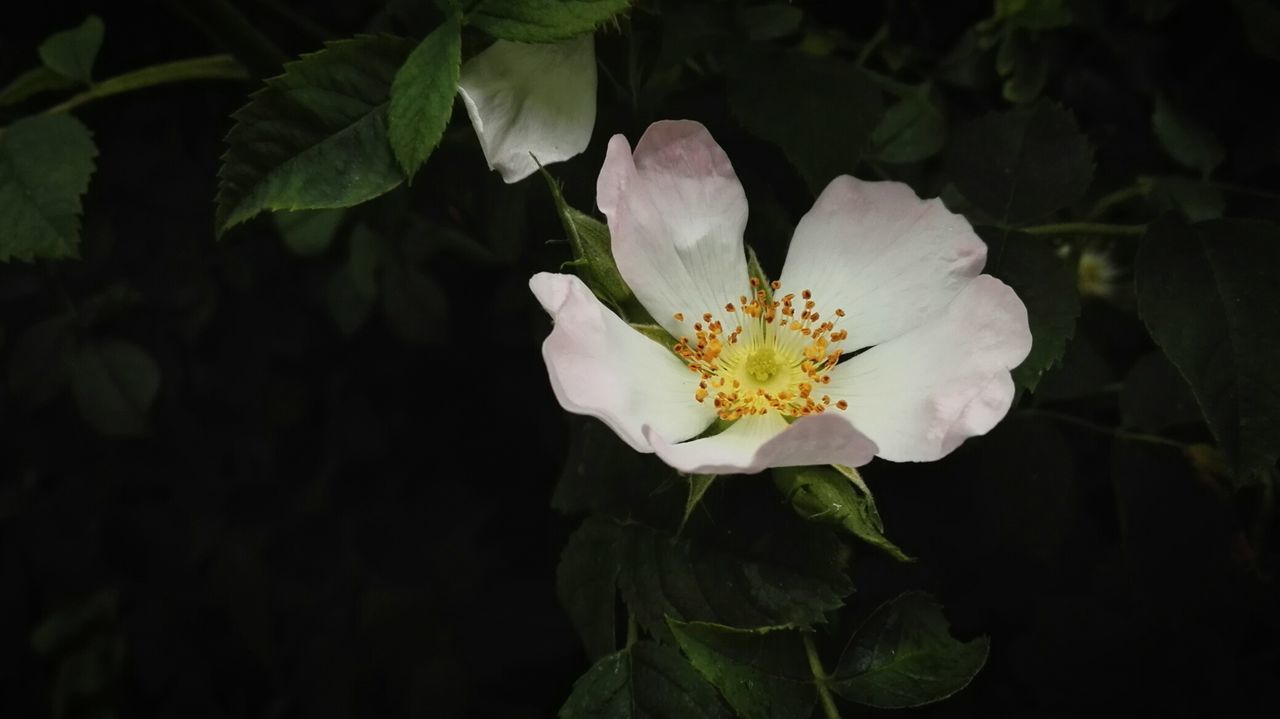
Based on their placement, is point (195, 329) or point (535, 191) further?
point (195, 329)

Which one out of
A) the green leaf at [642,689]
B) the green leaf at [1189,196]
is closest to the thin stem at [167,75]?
the green leaf at [642,689]

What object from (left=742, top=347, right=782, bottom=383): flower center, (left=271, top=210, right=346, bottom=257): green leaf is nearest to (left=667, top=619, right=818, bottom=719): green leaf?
(left=742, top=347, right=782, bottom=383): flower center

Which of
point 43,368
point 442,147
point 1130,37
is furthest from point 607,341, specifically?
point 43,368

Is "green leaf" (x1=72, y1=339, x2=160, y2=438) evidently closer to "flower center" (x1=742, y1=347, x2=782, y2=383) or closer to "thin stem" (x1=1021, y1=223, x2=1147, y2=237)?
"flower center" (x1=742, y1=347, x2=782, y2=383)

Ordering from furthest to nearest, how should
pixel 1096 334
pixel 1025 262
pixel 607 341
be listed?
pixel 1096 334, pixel 1025 262, pixel 607 341

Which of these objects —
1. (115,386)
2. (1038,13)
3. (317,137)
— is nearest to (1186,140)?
(1038,13)

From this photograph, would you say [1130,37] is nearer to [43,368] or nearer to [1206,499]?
[1206,499]

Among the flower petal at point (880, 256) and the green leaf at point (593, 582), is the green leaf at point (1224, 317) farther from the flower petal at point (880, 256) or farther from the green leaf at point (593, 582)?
the green leaf at point (593, 582)
